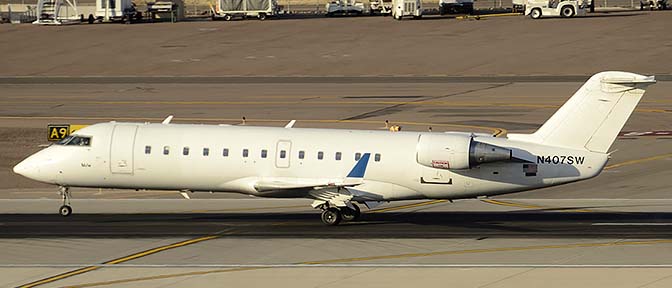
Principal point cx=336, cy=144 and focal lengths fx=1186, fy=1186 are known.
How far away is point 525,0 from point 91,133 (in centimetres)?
9530

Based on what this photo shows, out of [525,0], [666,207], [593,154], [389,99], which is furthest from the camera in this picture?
[525,0]

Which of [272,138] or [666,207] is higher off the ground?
[272,138]

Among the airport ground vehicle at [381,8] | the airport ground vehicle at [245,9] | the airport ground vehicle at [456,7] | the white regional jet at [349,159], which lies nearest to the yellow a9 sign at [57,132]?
the white regional jet at [349,159]

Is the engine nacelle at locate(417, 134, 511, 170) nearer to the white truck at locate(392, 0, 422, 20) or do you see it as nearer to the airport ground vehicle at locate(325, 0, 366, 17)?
the white truck at locate(392, 0, 422, 20)

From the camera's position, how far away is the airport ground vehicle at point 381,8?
134000 millimetres

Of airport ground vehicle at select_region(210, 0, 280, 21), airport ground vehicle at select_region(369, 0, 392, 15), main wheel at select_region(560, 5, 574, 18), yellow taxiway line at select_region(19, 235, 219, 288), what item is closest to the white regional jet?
yellow taxiway line at select_region(19, 235, 219, 288)

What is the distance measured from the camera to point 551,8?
12144 cm

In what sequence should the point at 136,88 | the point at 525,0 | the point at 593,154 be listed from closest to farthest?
the point at 593,154, the point at 136,88, the point at 525,0

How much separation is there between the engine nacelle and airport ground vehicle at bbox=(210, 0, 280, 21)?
93.5m

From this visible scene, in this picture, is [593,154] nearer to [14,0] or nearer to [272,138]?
[272,138]

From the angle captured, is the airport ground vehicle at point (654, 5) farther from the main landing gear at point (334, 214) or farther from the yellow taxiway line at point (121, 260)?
the yellow taxiway line at point (121, 260)

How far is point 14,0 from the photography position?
191 metres

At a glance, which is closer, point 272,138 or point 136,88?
point 272,138

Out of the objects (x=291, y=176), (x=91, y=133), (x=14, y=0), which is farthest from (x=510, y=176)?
(x=14, y=0)
